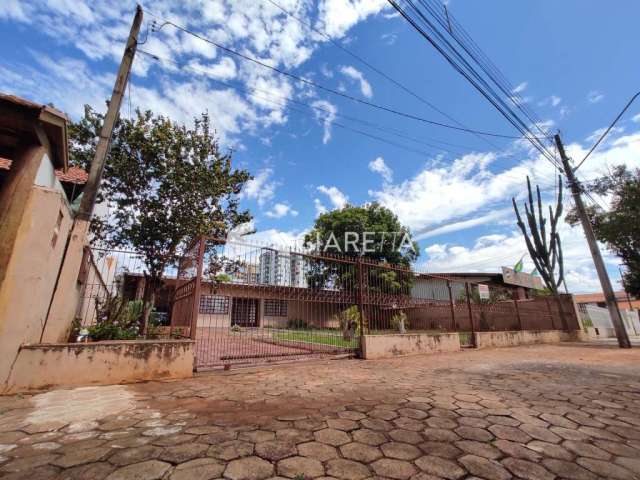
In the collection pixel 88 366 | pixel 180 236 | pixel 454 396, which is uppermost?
pixel 180 236

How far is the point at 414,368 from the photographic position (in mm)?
5480

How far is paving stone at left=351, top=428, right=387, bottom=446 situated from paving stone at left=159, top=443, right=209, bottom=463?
41.8 inches

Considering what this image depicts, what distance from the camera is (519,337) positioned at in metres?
Result: 11.1

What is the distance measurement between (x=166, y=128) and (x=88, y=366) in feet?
20.0

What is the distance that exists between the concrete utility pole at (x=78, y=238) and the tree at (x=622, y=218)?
15.6 metres

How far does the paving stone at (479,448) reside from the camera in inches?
75.9

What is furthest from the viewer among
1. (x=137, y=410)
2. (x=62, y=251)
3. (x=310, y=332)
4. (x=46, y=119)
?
(x=310, y=332)

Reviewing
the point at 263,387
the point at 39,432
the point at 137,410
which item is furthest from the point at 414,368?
the point at 39,432

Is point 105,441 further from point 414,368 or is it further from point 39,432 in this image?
point 414,368

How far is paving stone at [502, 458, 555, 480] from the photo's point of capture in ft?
5.47

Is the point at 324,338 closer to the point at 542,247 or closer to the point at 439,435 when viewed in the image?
the point at 439,435

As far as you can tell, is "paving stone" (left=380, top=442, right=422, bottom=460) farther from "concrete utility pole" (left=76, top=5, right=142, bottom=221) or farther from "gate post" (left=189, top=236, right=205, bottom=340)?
"concrete utility pole" (left=76, top=5, right=142, bottom=221)

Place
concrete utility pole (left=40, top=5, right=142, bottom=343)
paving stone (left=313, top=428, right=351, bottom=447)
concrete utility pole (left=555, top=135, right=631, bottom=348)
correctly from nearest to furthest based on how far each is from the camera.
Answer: paving stone (left=313, top=428, right=351, bottom=447) < concrete utility pole (left=40, top=5, right=142, bottom=343) < concrete utility pole (left=555, top=135, right=631, bottom=348)

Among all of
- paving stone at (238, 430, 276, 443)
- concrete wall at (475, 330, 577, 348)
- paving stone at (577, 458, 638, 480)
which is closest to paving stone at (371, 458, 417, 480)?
paving stone at (238, 430, 276, 443)
